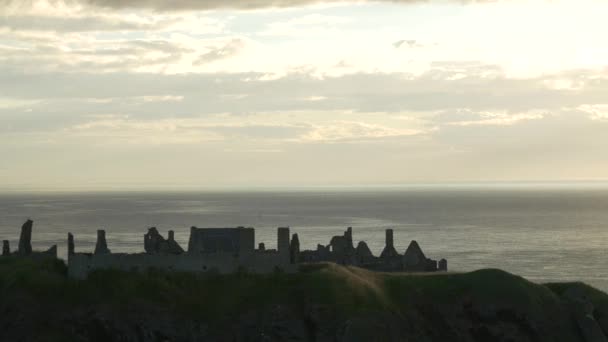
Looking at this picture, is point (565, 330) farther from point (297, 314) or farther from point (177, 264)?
point (177, 264)


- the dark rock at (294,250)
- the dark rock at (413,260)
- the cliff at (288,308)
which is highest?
the dark rock at (294,250)

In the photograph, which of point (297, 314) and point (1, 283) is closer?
point (297, 314)

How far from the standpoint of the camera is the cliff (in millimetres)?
58594

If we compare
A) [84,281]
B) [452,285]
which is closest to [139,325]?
[84,281]

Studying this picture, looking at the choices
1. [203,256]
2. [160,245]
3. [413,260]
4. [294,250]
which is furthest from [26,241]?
[413,260]

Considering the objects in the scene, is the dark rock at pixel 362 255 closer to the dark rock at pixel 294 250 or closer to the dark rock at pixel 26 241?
the dark rock at pixel 294 250

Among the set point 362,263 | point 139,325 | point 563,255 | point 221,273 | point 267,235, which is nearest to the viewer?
point 139,325

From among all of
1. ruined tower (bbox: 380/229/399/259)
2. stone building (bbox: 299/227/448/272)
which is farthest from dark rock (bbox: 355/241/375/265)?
ruined tower (bbox: 380/229/399/259)

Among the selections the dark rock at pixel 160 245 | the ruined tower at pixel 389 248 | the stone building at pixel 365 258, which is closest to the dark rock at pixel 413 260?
the stone building at pixel 365 258

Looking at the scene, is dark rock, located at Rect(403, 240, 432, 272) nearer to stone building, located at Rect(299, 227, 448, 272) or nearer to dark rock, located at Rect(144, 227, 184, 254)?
stone building, located at Rect(299, 227, 448, 272)

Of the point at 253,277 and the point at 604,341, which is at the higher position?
the point at 253,277

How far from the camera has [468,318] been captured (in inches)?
2431

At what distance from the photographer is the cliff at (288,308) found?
2307 inches

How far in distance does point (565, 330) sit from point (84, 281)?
104 ft
